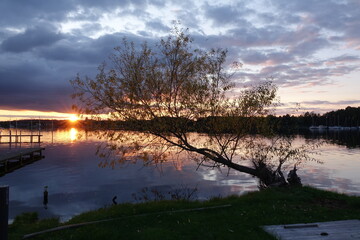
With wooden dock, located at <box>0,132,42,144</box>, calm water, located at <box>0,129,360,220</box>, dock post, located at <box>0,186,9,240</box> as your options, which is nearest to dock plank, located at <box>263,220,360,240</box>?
dock post, located at <box>0,186,9,240</box>

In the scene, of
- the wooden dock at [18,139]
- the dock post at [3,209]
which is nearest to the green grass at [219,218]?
the dock post at [3,209]

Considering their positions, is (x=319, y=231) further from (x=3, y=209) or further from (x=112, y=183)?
(x=112, y=183)

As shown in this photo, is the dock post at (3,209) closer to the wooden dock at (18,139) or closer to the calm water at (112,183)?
the calm water at (112,183)

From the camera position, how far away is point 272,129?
735 inches

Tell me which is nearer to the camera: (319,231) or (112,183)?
(319,231)

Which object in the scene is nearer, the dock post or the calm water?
the dock post

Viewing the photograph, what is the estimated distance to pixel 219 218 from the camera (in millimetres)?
11461

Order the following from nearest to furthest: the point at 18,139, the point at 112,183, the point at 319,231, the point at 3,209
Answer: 1. the point at 3,209
2. the point at 319,231
3. the point at 112,183
4. the point at 18,139

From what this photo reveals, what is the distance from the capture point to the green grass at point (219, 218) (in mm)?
9844

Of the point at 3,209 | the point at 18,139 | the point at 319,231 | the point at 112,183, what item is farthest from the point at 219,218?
the point at 18,139

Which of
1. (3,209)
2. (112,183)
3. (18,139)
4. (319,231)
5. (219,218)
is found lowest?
(112,183)

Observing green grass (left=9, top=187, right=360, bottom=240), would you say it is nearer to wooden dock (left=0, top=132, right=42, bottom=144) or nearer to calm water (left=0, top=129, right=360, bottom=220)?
calm water (left=0, top=129, right=360, bottom=220)

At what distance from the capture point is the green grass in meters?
9.84

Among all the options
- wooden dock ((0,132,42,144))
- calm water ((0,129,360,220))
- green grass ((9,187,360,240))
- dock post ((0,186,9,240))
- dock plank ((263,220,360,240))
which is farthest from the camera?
wooden dock ((0,132,42,144))
